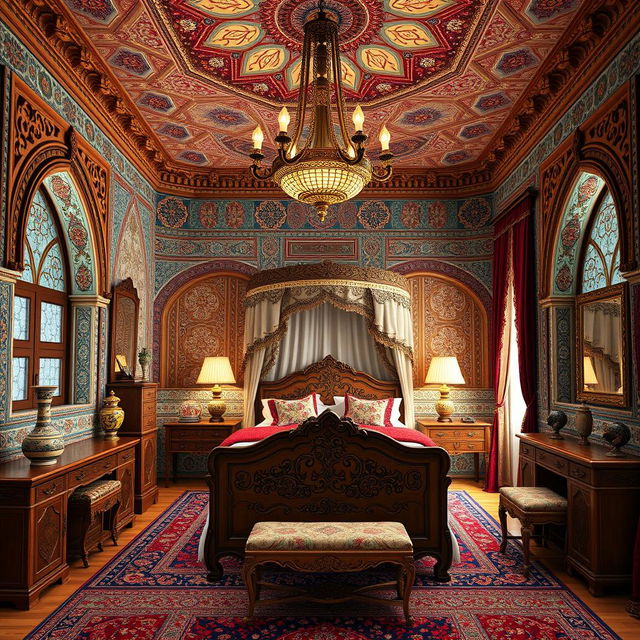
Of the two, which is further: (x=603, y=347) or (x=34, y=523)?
(x=603, y=347)

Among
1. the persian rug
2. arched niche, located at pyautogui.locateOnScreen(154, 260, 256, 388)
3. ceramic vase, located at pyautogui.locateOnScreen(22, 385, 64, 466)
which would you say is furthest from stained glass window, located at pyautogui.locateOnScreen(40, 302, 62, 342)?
arched niche, located at pyautogui.locateOnScreen(154, 260, 256, 388)

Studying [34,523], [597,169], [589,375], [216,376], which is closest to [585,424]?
[589,375]

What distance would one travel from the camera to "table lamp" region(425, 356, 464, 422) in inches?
262

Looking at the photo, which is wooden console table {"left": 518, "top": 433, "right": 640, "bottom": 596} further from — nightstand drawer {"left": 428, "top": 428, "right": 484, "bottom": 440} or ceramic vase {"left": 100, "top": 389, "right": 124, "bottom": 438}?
ceramic vase {"left": 100, "top": 389, "right": 124, "bottom": 438}

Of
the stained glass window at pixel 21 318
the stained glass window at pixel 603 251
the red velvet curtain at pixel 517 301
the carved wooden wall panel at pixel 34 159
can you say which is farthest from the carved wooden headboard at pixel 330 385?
the stained glass window at pixel 21 318

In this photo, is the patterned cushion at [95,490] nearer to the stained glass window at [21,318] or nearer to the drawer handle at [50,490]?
the drawer handle at [50,490]

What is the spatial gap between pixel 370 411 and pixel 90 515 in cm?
304

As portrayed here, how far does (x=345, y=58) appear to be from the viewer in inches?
182

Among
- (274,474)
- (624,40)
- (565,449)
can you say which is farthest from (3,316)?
(624,40)

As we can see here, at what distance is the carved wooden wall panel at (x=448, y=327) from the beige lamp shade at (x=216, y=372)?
2340 mm

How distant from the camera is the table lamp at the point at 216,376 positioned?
6.70 m

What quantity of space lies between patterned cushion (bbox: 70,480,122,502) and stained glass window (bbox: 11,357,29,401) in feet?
2.89

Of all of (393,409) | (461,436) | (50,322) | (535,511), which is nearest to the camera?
(535,511)

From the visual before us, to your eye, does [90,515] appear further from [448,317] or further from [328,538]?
[448,317]
